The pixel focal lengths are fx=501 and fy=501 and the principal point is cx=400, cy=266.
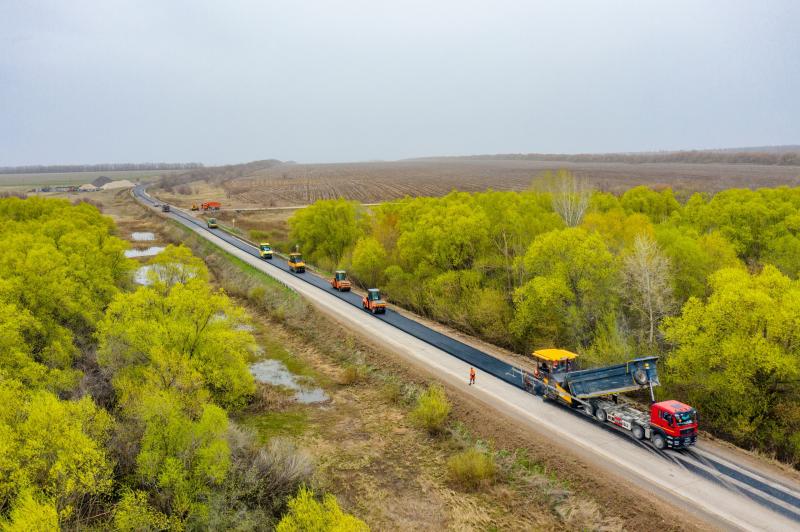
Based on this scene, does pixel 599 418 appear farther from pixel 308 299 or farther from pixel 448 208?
pixel 308 299

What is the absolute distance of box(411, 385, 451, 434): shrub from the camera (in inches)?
1109

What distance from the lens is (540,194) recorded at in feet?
197

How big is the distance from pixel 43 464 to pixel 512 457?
1936cm

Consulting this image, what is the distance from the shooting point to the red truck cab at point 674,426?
73.4 feet

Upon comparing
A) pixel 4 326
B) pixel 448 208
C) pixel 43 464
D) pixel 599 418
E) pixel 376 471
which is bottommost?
pixel 376 471

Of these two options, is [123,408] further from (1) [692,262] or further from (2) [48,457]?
(1) [692,262]

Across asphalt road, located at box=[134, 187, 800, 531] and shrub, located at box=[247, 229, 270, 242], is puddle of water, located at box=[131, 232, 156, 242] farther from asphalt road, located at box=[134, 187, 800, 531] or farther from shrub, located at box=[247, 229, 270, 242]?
asphalt road, located at box=[134, 187, 800, 531]

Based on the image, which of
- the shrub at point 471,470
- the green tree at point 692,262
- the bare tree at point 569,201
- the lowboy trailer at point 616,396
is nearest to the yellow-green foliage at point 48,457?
the shrub at point 471,470

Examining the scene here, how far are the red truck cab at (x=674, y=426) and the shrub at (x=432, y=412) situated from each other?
10.7 metres

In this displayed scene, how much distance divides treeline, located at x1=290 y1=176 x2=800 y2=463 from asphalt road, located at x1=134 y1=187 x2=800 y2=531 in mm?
3777

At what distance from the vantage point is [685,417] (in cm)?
2256

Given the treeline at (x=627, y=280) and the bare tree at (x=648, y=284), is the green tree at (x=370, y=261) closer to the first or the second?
the treeline at (x=627, y=280)

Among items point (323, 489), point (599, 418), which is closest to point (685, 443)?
point (599, 418)

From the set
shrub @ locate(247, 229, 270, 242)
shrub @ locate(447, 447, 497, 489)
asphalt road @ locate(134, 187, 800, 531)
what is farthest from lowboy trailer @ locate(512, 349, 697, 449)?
shrub @ locate(247, 229, 270, 242)
